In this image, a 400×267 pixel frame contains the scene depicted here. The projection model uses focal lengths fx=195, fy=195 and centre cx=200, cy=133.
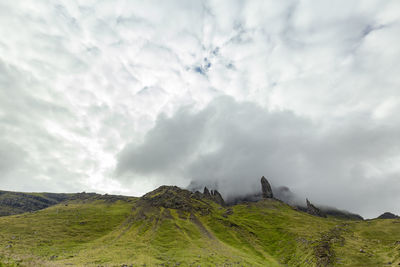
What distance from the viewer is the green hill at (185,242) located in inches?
2291

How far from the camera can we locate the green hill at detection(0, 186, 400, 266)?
5819 centimetres

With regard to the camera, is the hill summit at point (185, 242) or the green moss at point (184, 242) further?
the green moss at point (184, 242)

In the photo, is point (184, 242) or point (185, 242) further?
point (185, 242)

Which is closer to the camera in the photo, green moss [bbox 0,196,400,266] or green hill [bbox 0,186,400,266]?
green hill [bbox 0,186,400,266]

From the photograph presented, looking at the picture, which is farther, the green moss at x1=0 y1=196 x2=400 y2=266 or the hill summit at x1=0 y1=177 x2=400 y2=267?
the green moss at x1=0 y1=196 x2=400 y2=266

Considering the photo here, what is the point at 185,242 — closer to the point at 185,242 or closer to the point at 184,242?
the point at 185,242

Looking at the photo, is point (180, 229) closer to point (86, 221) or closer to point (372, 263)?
point (86, 221)

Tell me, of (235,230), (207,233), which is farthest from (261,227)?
(207,233)

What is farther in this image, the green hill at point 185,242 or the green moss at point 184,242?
the green moss at point 184,242

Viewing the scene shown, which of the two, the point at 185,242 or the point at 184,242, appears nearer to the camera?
the point at 184,242

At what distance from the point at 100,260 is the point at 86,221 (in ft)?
305

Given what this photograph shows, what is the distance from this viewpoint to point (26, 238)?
83125 millimetres

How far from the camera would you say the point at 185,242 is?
8988 centimetres

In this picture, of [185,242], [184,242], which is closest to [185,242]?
[185,242]
